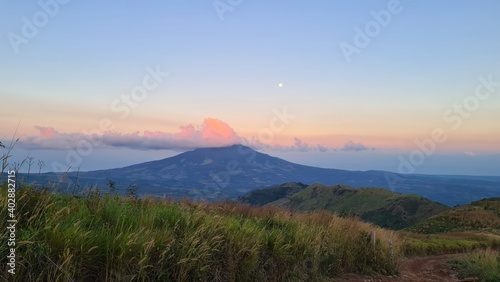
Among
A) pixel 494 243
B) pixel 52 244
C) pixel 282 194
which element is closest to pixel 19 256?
pixel 52 244

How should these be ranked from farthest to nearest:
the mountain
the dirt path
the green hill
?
the mountain
the green hill
the dirt path

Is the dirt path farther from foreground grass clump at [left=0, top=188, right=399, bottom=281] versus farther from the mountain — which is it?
the mountain

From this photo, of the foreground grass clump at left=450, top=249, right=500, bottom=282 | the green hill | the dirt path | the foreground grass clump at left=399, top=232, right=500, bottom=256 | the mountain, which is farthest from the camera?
the mountain

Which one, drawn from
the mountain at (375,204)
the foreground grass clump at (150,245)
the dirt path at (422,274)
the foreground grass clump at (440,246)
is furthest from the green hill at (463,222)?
the foreground grass clump at (150,245)

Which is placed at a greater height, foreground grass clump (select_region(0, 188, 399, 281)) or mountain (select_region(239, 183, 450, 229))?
foreground grass clump (select_region(0, 188, 399, 281))

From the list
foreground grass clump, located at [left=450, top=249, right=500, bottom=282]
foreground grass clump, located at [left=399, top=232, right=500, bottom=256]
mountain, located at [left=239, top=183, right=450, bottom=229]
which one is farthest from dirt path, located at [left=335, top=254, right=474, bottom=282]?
mountain, located at [left=239, top=183, right=450, bottom=229]

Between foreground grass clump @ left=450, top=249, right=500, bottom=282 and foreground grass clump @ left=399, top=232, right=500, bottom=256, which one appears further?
foreground grass clump @ left=399, top=232, right=500, bottom=256

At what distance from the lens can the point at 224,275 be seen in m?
6.35

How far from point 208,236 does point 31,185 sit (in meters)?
3.06

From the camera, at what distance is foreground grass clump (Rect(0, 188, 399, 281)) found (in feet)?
13.9

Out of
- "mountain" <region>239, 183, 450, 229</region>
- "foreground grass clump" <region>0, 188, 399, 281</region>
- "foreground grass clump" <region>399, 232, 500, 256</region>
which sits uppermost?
"foreground grass clump" <region>0, 188, 399, 281</region>

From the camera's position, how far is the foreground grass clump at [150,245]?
13.9ft

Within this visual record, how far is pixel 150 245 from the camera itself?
4.93 m

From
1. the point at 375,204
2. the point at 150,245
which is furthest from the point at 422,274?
the point at 375,204
